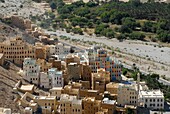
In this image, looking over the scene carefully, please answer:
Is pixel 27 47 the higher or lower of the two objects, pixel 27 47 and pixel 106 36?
the higher

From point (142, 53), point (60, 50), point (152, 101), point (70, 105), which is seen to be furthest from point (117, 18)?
point (70, 105)

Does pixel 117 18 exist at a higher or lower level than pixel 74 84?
lower

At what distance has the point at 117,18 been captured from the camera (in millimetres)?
78250

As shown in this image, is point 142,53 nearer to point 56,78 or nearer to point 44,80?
point 56,78

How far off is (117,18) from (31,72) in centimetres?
4367

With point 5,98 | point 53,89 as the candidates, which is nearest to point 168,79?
point 53,89

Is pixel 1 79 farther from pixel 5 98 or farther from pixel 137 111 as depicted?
pixel 137 111

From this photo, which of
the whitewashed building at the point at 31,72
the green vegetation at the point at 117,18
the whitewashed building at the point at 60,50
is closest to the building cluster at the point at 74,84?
the whitewashed building at the point at 31,72

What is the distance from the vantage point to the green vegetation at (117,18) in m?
71.6

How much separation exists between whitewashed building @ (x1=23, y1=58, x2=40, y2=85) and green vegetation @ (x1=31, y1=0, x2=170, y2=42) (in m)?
33.6

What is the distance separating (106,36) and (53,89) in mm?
36834

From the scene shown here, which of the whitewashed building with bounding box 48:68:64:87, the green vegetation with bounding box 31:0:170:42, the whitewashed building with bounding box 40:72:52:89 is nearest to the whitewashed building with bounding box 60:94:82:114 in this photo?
the whitewashed building with bounding box 48:68:64:87

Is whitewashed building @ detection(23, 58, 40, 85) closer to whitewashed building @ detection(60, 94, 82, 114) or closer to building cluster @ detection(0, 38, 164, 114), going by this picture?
building cluster @ detection(0, 38, 164, 114)

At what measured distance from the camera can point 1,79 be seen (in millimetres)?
34500
